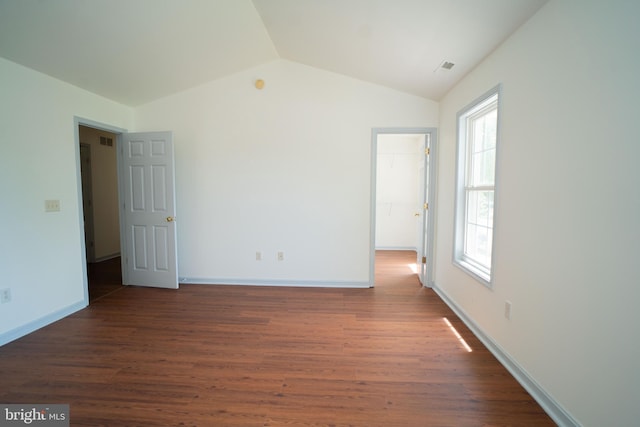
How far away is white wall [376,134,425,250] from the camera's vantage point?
6.23 meters

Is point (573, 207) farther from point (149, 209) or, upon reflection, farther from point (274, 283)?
point (149, 209)

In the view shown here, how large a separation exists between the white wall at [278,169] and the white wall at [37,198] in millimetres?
1127

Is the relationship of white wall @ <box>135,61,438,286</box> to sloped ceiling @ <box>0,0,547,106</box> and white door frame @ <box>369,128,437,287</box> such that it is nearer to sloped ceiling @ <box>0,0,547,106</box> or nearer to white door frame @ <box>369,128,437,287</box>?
white door frame @ <box>369,128,437,287</box>

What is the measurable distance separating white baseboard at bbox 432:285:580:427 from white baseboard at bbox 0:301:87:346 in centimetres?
425

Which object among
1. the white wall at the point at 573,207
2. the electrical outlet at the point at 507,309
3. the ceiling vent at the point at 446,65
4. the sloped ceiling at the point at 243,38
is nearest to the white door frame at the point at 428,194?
the sloped ceiling at the point at 243,38

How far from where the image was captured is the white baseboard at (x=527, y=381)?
1.54m

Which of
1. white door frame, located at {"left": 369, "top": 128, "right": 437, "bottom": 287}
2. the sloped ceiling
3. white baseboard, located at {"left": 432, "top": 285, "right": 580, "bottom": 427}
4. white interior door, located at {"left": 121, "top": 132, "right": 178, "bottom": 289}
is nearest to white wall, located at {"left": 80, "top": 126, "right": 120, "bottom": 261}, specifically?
white interior door, located at {"left": 121, "top": 132, "right": 178, "bottom": 289}

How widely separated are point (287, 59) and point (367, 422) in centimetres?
398

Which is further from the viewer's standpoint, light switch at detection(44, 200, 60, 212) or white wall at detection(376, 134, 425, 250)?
white wall at detection(376, 134, 425, 250)

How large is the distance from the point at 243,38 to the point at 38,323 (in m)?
3.66

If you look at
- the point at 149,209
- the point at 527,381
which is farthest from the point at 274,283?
the point at 527,381

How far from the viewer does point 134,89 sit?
342cm

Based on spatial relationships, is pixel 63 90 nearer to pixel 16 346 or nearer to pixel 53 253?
pixel 53 253

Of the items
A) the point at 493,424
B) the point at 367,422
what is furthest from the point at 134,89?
the point at 493,424
